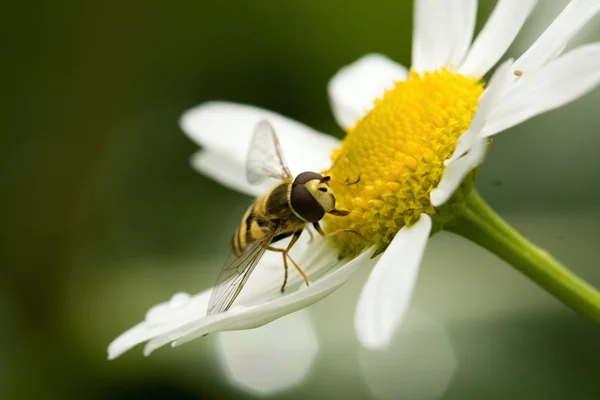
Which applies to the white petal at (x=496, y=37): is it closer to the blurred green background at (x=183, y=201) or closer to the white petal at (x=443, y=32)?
the white petal at (x=443, y=32)

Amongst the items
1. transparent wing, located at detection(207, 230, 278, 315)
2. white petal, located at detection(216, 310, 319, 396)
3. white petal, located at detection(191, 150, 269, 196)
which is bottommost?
white petal, located at detection(216, 310, 319, 396)

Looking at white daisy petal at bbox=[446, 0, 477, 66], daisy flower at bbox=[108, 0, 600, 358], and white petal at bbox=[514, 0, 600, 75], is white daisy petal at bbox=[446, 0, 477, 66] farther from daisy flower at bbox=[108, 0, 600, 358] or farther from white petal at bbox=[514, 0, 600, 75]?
white petal at bbox=[514, 0, 600, 75]

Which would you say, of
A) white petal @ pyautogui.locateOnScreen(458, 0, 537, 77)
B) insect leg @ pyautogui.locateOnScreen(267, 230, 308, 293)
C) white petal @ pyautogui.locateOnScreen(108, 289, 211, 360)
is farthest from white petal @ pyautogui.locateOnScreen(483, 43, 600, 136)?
white petal @ pyautogui.locateOnScreen(108, 289, 211, 360)

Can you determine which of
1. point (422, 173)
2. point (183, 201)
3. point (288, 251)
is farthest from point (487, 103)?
point (183, 201)

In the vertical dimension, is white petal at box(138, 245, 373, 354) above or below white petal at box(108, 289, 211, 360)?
→ above

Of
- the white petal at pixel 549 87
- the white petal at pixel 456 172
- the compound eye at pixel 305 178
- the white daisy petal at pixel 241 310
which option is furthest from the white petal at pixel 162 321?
the white petal at pixel 549 87

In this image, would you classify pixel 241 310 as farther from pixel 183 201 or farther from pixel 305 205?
pixel 183 201

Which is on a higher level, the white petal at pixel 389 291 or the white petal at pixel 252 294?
the white petal at pixel 389 291
